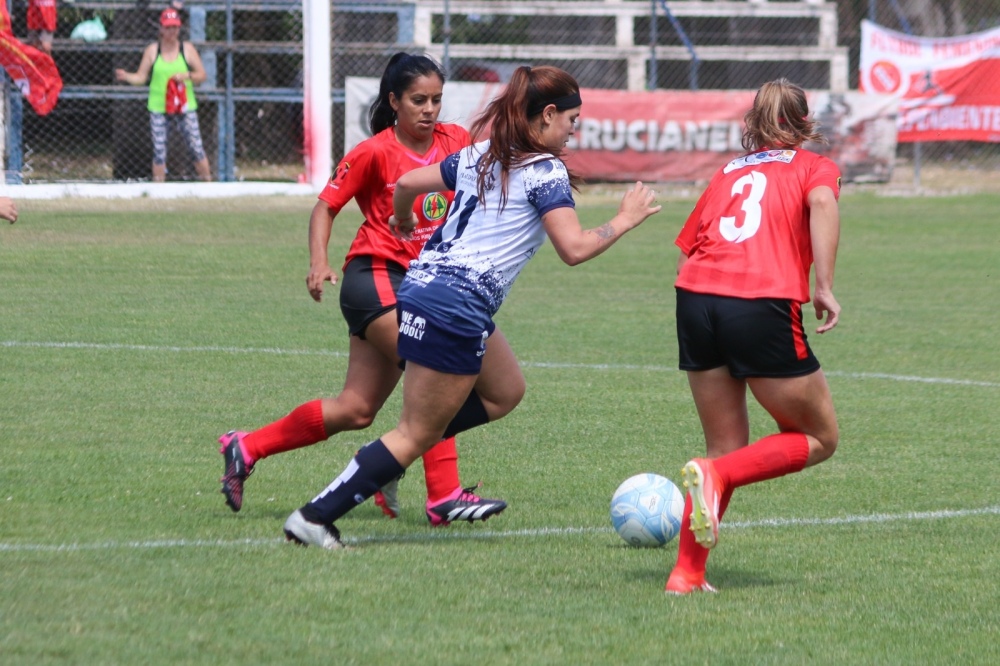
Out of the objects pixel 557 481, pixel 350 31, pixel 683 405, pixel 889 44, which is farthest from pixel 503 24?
pixel 557 481

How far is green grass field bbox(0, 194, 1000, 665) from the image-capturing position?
430 cm

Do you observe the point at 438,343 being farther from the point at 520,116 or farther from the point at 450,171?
the point at 520,116

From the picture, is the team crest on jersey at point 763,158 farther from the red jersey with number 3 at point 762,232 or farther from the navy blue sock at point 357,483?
the navy blue sock at point 357,483

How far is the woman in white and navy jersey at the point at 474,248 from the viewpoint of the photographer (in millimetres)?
4961

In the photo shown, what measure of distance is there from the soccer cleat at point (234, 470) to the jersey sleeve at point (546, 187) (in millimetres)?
1719

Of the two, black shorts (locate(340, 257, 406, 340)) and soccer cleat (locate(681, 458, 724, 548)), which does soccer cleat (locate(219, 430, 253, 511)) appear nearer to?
black shorts (locate(340, 257, 406, 340))

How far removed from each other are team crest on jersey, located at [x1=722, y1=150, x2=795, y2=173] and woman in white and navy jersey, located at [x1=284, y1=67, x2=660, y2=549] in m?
0.32

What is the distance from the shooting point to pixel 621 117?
21.1 m

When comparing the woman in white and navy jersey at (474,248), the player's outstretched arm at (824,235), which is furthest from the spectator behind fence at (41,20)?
the player's outstretched arm at (824,235)

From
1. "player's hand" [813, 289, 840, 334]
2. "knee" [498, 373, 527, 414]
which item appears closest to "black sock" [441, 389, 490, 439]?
"knee" [498, 373, 527, 414]

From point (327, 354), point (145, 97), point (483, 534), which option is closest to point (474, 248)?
point (483, 534)

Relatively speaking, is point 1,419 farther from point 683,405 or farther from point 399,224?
point 683,405

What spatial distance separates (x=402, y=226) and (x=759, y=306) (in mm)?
1555

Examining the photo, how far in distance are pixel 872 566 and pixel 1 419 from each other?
4.69 meters
